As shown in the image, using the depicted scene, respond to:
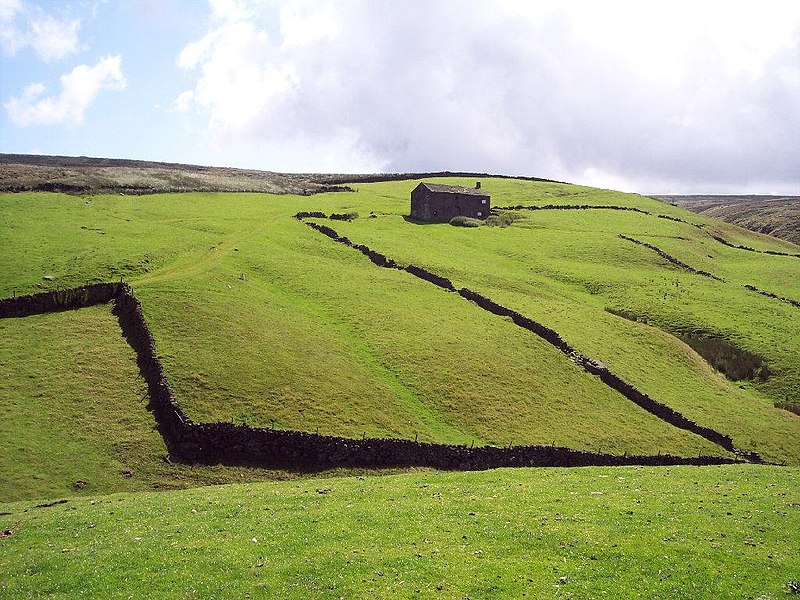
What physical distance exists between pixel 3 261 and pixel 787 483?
210 feet

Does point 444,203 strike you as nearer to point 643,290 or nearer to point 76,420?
point 643,290

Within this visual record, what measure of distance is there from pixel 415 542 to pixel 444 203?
9739cm

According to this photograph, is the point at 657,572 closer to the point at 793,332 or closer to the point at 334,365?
the point at 334,365

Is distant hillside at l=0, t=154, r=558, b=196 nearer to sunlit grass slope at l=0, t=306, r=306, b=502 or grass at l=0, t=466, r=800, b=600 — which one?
sunlit grass slope at l=0, t=306, r=306, b=502

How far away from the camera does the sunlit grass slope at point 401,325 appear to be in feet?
138

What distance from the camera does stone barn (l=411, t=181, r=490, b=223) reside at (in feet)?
373

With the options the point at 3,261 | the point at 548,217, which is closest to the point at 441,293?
the point at 3,261

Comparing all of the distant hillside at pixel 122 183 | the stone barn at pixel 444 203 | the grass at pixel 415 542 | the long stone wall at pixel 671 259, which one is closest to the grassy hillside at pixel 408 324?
the long stone wall at pixel 671 259

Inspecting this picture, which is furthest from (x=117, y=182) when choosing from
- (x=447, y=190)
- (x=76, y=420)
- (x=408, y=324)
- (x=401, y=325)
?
(x=76, y=420)

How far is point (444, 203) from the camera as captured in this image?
380ft

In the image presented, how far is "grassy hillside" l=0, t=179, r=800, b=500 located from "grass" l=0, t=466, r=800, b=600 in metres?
11.1

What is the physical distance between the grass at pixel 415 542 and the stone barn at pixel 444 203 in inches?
3423

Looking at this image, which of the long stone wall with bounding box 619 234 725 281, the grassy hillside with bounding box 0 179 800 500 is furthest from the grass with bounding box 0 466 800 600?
the long stone wall with bounding box 619 234 725 281

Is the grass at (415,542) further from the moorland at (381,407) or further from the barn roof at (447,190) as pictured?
the barn roof at (447,190)
